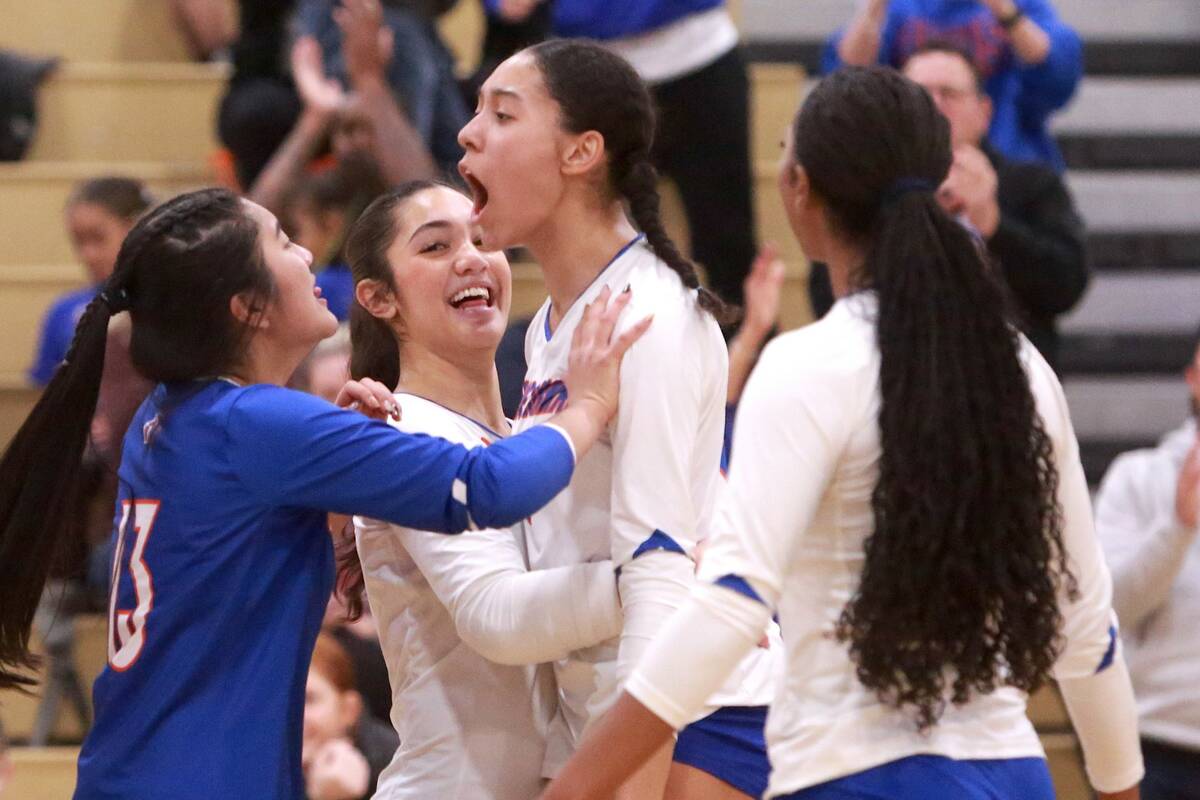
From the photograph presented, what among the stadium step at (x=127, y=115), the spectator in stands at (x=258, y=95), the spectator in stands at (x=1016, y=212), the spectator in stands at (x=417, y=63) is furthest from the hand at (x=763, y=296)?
the stadium step at (x=127, y=115)

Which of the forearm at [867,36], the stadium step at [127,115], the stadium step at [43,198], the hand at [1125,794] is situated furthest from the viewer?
the stadium step at [127,115]

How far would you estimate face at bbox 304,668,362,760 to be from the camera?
3543 mm

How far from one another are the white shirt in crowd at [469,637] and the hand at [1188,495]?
1908 mm

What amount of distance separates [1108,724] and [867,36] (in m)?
2.78

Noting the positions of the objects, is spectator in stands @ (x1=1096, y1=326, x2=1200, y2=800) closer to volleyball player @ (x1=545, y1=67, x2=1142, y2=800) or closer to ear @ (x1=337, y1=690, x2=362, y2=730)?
ear @ (x1=337, y1=690, x2=362, y2=730)


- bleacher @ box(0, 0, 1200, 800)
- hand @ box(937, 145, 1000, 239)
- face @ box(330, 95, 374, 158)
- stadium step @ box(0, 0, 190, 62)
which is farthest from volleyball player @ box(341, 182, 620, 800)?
stadium step @ box(0, 0, 190, 62)

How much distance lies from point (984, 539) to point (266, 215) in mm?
1010

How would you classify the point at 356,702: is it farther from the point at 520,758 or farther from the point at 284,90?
the point at 284,90

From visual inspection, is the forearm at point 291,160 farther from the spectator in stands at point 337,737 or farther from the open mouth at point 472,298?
the open mouth at point 472,298

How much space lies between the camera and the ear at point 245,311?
87.2 inches

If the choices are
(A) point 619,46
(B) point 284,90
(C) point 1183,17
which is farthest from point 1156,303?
(B) point 284,90

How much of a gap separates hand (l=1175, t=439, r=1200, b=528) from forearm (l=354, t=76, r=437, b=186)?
200 centimetres

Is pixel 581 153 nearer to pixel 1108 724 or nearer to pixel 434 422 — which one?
pixel 434 422

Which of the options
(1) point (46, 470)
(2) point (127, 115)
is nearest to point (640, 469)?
(1) point (46, 470)
